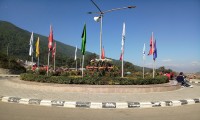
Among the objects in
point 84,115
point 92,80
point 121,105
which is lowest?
point 84,115

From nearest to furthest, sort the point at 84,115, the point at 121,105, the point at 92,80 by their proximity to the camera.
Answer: the point at 84,115
the point at 121,105
the point at 92,80

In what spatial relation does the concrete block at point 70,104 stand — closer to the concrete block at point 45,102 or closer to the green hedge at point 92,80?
the concrete block at point 45,102

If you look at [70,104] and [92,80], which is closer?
[70,104]

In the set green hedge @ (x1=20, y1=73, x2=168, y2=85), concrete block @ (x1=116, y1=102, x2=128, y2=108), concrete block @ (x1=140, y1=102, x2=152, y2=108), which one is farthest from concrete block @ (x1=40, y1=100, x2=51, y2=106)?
green hedge @ (x1=20, y1=73, x2=168, y2=85)

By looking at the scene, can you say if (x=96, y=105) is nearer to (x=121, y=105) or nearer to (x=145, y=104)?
(x=121, y=105)

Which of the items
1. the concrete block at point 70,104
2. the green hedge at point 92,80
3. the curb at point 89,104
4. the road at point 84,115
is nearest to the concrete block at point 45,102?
the curb at point 89,104

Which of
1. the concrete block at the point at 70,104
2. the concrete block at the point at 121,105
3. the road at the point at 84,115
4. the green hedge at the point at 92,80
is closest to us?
the road at the point at 84,115

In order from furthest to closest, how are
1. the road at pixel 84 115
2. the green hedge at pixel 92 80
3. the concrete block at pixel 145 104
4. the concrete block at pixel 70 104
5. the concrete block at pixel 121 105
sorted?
the green hedge at pixel 92 80 < the concrete block at pixel 145 104 < the concrete block at pixel 121 105 < the concrete block at pixel 70 104 < the road at pixel 84 115

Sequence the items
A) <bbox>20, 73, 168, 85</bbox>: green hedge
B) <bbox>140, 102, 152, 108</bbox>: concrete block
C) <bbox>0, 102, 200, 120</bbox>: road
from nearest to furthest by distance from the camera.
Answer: <bbox>0, 102, 200, 120</bbox>: road < <bbox>140, 102, 152, 108</bbox>: concrete block < <bbox>20, 73, 168, 85</bbox>: green hedge

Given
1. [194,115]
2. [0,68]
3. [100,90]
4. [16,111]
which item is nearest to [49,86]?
[100,90]

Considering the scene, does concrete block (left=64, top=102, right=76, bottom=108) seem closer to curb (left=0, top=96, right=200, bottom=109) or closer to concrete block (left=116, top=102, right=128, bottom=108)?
curb (left=0, top=96, right=200, bottom=109)

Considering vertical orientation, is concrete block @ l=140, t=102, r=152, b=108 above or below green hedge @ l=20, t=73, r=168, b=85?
below

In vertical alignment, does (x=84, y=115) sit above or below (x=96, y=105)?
below

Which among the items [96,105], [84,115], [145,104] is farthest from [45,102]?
[145,104]
